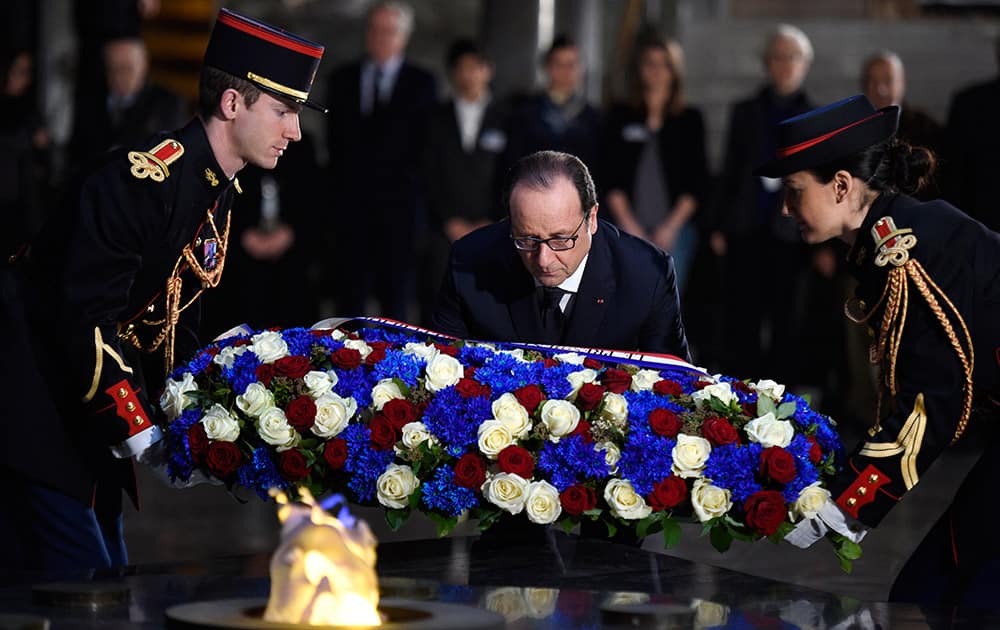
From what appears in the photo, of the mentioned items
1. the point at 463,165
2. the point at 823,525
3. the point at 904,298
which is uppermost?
the point at 904,298

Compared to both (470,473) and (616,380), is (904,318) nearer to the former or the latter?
(616,380)

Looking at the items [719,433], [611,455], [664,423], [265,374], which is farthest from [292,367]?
[719,433]

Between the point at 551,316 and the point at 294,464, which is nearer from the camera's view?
the point at 294,464

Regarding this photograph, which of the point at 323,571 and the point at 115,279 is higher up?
the point at 115,279

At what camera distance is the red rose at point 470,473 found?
14.0ft

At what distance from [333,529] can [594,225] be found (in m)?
2.01

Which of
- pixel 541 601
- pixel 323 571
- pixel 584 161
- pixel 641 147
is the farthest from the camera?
pixel 641 147

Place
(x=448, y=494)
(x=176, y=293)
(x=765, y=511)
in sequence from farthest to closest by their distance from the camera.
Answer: (x=176, y=293), (x=448, y=494), (x=765, y=511)

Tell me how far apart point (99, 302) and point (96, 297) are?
0.05 ft

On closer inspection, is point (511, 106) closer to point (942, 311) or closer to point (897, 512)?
point (897, 512)

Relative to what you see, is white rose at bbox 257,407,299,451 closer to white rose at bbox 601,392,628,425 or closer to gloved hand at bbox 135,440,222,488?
gloved hand at bbox 135,440,222,488

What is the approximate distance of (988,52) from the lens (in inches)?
491

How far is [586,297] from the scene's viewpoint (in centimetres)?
499

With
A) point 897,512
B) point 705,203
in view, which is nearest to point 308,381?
point 897,512
